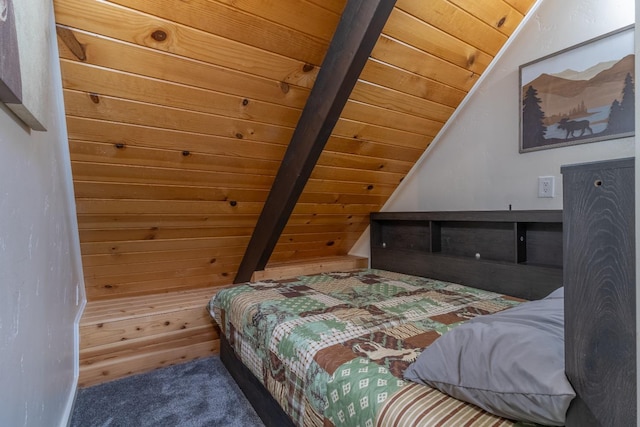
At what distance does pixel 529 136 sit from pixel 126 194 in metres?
2.21

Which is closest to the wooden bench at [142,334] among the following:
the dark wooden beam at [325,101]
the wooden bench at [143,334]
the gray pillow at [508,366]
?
the wooden bench at [143,334]

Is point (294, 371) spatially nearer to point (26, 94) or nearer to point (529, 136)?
point (26, 94)

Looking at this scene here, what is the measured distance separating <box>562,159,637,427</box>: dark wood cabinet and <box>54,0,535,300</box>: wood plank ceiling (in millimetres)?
1252

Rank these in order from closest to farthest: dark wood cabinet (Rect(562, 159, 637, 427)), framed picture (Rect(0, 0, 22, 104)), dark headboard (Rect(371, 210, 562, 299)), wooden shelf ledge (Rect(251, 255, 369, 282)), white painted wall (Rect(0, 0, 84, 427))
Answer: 1. dark wood cabinet (Rect(562, 159, 637, 427))
2. framed picture (Rect(0, 0, 22, 104))
3. white painted wall (Rect(0, 0, 84, 427))
4. dark headboard (Rect(371, 210, 562, 299))
5. wooden shelf ledge (Rect(251, 255, 369, 282))

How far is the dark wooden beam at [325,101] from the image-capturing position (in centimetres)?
133

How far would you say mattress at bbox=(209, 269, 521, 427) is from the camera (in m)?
0.82

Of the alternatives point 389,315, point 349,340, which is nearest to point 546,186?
point 389,315

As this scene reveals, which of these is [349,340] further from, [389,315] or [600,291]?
[600,291]

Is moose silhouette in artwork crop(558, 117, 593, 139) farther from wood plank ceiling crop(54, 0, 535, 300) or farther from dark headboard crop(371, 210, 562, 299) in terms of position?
wood plank ceiling crop(54, 0, 535, 300)

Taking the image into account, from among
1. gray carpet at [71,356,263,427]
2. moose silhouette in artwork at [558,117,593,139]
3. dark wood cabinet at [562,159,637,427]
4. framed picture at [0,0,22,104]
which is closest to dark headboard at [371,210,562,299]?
moose silhouette in artwork at [558,117,593,139]

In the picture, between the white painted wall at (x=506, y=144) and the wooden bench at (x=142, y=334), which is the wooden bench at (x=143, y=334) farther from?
the white painted wall at (x=506, y=144)

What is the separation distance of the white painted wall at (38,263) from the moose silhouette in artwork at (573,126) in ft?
→ 7.05

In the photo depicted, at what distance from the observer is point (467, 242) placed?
2127mm

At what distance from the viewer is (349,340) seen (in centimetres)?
117
